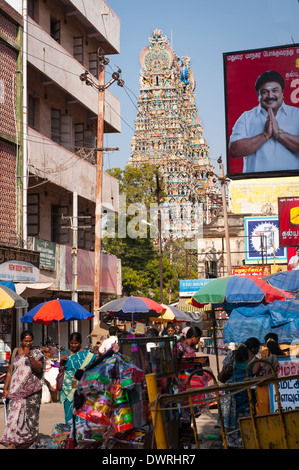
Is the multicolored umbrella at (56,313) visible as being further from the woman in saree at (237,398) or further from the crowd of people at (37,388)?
the woman in saree at (237,398)

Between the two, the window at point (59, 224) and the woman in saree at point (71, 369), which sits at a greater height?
the window at point (59, 224)

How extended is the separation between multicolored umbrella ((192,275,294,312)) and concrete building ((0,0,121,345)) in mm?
9708

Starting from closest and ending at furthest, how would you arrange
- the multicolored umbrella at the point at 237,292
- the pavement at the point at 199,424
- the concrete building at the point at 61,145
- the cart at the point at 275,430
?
the cart at the point at 275,430 → the pavement at the point at 199,424 → the multicolored umbrella at the point at 237,292 → the concrete building at the point at 61,145

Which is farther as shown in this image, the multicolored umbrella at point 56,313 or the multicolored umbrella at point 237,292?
the multicolored umbrella at point 56,313

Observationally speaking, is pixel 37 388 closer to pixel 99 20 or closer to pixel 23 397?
pixel 23 397

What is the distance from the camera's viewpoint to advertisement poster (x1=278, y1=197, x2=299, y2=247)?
135ft

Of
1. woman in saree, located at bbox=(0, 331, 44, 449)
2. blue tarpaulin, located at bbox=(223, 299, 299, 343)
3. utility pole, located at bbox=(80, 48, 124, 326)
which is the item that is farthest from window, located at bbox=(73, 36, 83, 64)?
woman in saree, located at bbox=(0, 331, 44, 449)

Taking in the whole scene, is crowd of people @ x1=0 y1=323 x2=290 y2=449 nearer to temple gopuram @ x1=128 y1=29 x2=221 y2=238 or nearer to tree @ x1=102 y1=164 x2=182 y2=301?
tree @ x1=102 y1=164 x2=182 y2=301

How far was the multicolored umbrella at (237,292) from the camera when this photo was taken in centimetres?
1333

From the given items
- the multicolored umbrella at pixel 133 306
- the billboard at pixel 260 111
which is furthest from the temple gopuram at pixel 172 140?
the billboard at pixel 260 111

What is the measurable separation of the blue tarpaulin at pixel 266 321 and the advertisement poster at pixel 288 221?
2777cm

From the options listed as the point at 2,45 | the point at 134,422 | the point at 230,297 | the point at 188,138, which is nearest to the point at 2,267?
the point at 2,45

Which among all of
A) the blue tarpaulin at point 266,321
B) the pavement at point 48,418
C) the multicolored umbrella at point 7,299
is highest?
the multicolored umbrella at point 7,299
